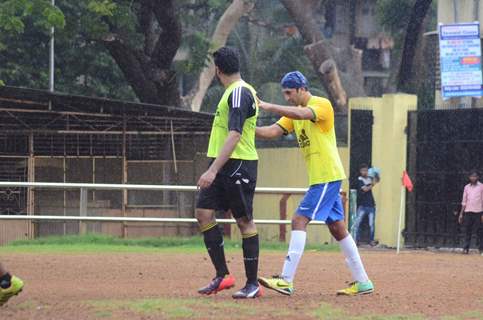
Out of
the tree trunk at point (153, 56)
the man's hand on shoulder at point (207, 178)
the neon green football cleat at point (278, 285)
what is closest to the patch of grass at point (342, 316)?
the neon green football cleat at point (278, 285)

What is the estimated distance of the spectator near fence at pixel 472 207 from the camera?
69.2ft

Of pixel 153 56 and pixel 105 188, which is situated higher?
pixel 153 56

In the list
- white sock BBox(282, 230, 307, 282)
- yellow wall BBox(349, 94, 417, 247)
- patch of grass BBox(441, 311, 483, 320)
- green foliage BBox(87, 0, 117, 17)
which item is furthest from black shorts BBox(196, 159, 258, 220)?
green foliage BBox(87, 0, 117, 17)

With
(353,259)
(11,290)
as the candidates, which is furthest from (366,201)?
(11,290)

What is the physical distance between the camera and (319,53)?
3206 centimetres

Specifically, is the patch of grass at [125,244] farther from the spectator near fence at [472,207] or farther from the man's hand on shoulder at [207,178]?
the man's hand on shoulder at [207,178]

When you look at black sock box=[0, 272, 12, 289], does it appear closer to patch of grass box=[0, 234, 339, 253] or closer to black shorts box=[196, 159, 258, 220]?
black shorts box=[196, 159, 258, 220]

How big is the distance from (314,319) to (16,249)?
379 inches

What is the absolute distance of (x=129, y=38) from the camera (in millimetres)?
27609

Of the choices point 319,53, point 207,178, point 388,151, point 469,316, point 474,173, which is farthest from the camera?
point 319,53

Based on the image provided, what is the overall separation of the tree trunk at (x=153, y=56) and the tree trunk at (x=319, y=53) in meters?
5.93

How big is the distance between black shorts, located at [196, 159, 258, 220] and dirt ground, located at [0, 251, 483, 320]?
0.73 metres

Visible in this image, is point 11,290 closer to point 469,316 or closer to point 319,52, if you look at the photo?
point 469,316

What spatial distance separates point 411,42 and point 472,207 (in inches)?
411
